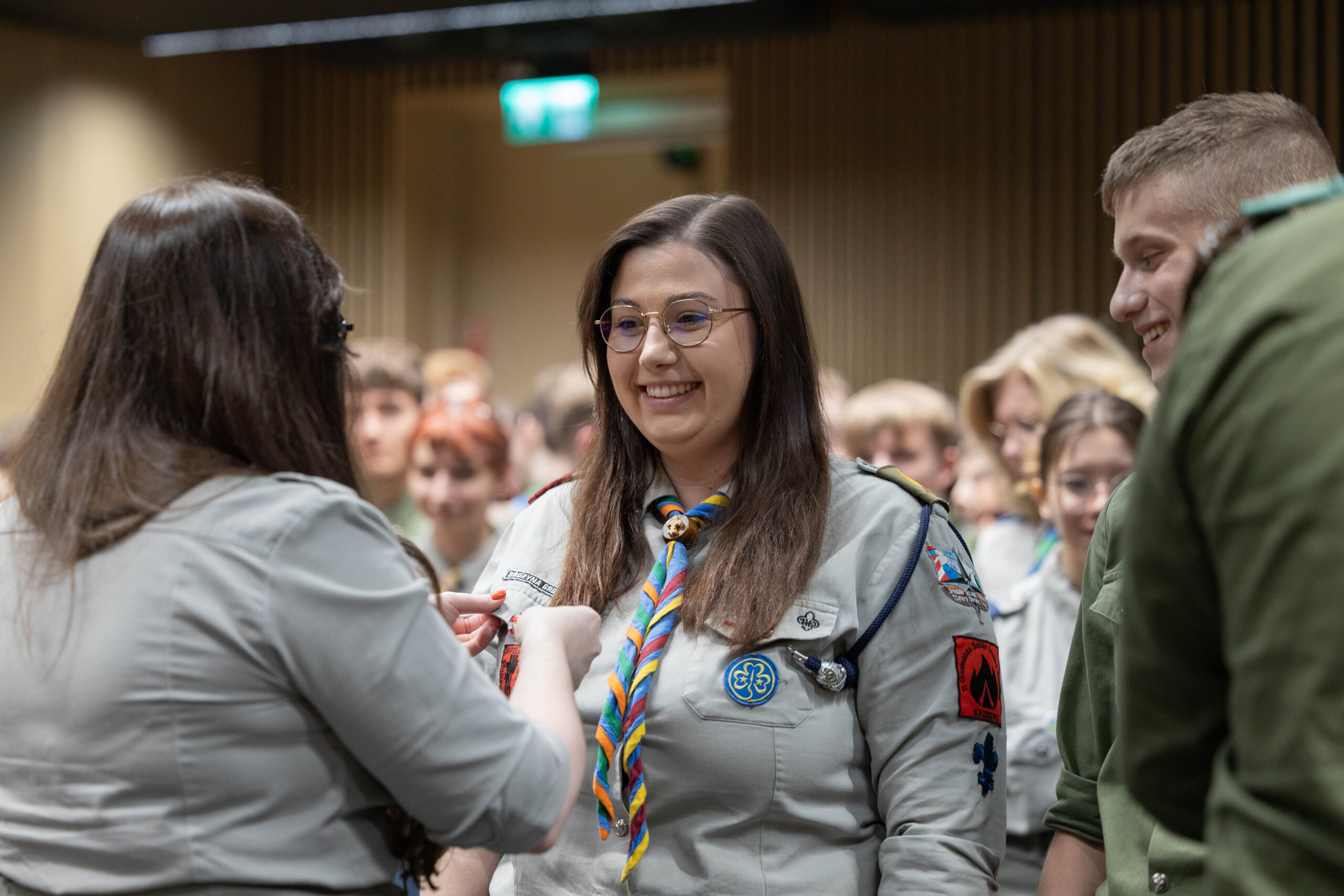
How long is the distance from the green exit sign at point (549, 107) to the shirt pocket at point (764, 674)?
650 centimetres

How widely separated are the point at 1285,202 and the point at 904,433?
3.19m

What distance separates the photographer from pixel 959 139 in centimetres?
707

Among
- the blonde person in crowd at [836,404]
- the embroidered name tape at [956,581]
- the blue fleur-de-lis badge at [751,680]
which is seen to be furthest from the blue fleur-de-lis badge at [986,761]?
the blonde person in crowd at [836,404]

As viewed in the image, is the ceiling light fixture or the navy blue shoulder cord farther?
the ceiling light fixture

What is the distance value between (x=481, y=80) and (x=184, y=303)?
7227 mm

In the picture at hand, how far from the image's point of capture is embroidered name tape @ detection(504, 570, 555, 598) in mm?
1862

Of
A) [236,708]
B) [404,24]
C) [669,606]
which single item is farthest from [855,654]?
[404,24]

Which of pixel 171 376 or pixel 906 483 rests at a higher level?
pixel 171 376

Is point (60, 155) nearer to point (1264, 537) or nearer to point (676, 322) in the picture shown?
point (676, 322)

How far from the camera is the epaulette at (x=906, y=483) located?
180 cm

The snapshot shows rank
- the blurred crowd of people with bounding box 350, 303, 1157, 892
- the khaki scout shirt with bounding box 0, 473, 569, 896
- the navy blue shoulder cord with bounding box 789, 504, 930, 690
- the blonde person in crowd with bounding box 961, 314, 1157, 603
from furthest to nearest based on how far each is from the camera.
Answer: the blonde person in crowd with bounding box 961, 314, 1157, 603 < the blurred crowd of people with bounding box 350, 303, 1157, 892 < the navy blue shoulder cord with bounding box 789, 504, 930, 690 < the khaki scout shirt with bounding box 0, 473, 569, 896

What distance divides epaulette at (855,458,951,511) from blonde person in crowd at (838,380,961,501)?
211cm

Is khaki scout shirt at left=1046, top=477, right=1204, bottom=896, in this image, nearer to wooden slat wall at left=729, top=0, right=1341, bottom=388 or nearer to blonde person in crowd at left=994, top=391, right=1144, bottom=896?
blonde person in crowd at left=994, top=391, right=1144, bottom=896

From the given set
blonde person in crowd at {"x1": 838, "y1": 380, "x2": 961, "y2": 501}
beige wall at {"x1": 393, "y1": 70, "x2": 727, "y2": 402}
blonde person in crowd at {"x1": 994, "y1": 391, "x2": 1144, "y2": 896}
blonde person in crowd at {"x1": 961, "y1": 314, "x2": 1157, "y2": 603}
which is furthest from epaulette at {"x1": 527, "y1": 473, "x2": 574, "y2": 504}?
beige wall at {"x1": 393, "y1": 70, "x2": 727, "y2": 402}
